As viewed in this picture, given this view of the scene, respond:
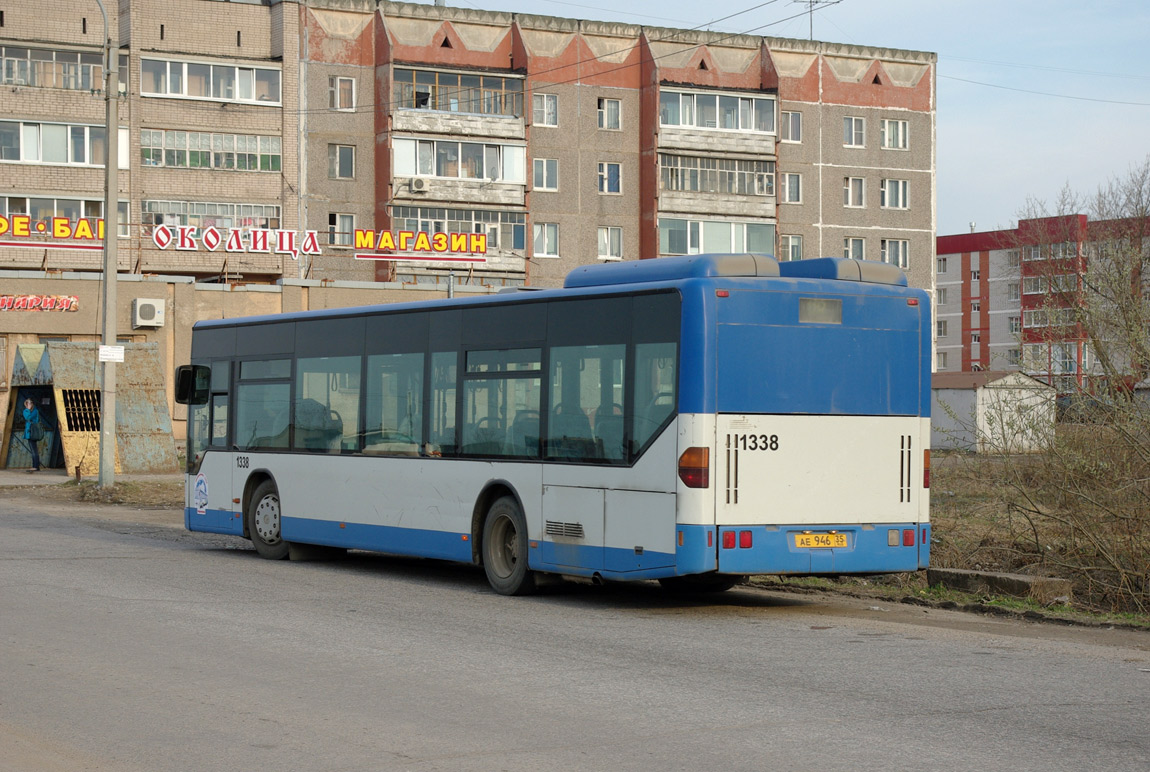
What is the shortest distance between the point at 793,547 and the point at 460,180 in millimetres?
50322

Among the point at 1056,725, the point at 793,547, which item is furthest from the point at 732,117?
the point at 1056,725

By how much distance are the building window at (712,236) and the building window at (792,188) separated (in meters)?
2.34

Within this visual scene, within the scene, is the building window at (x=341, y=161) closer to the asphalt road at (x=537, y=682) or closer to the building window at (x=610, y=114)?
the building window at (x=610, y=114)

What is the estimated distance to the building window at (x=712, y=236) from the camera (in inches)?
2562

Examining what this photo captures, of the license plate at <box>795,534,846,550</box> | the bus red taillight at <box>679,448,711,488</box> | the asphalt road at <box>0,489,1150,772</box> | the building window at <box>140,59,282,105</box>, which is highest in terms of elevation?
the building window at <box>140,59,282,105</box>

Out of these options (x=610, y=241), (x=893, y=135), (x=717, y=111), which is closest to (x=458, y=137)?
(x=610, y=241)

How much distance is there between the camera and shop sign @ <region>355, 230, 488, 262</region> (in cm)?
5572

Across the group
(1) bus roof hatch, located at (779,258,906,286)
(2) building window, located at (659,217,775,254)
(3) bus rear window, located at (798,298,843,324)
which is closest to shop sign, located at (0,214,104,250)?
(2) building window, located at (659,217,775,254)

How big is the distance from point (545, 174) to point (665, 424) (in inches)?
2094

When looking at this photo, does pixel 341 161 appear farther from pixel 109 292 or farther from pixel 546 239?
pixel 109 292

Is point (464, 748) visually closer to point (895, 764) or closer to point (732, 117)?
point (895, 764)

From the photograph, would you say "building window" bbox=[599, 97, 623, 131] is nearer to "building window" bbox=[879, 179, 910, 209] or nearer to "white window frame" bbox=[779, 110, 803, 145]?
"white window frame" bbox=[779, 110, 803, 145]

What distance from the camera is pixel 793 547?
12195 millimetres

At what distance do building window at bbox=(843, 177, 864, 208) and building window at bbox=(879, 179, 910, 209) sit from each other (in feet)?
3.75
